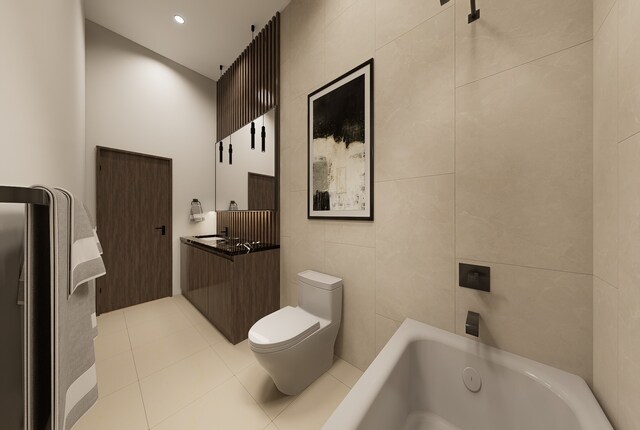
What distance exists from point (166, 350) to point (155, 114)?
285 cm

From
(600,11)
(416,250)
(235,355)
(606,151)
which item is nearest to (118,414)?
(235,355)

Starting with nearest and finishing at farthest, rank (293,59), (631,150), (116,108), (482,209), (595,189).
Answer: (631,150) → (595,189) → (482,209) → (293,59) → (116,108)

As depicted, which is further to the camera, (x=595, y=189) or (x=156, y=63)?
(x=156, y=63)

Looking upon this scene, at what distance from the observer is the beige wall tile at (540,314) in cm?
97

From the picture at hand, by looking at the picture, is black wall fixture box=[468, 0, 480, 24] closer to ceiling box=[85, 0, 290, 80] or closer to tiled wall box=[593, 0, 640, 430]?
tiled wall box=[593, 0, 640, 430]

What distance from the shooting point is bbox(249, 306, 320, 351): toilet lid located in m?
1.39

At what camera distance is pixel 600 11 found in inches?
35.0

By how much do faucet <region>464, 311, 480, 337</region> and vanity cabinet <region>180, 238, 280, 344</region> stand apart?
5.70 feet

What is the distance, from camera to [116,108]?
273 centimetres

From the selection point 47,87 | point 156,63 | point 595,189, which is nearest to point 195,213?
point 156,63

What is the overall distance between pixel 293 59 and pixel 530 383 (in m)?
2.84

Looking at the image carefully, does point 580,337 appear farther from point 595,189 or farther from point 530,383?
point 595,189

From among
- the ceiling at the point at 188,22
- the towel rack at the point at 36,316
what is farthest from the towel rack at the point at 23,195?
the ceiling at the point at 188,22

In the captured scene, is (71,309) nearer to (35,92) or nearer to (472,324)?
(35,92)
